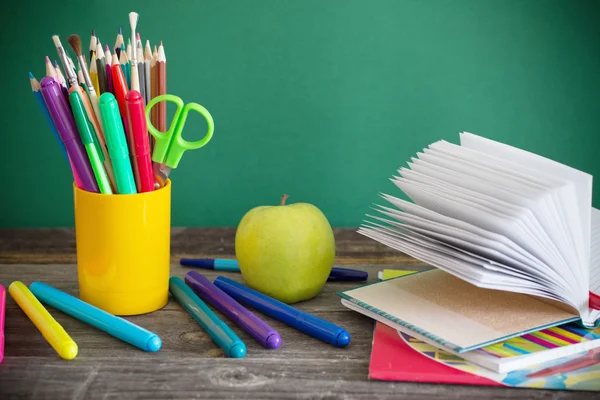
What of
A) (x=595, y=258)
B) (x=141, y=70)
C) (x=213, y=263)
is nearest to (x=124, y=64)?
(x=141, y=70)

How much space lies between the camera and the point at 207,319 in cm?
74

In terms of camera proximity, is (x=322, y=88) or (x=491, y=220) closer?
(x=491, y=220)

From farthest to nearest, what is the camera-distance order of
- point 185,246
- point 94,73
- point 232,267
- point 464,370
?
point 185,246 < point 232,267 < point 94,73 < point 464,370

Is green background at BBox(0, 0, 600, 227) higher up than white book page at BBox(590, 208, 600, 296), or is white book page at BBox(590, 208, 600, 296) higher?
green background at BBox(0, 0, 600, 227)

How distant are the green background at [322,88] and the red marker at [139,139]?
384mm

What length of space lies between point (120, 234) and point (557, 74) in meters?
0.72

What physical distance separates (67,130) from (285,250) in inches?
10.1

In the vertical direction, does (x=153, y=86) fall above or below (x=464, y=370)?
above

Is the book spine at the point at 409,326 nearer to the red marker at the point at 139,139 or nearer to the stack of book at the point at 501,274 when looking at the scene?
the stack of book at the point at 501,274

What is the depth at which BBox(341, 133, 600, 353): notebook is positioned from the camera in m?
0.67

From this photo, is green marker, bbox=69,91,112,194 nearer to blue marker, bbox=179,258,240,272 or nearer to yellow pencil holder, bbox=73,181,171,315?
yellow pencil holder, bbox=73,181,171,315

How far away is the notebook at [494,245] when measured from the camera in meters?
0.67

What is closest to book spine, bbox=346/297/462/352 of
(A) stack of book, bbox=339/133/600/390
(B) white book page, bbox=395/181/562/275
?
(A) stack of book, bbox=339/133/600/390

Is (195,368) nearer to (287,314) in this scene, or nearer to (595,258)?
(287,314)
